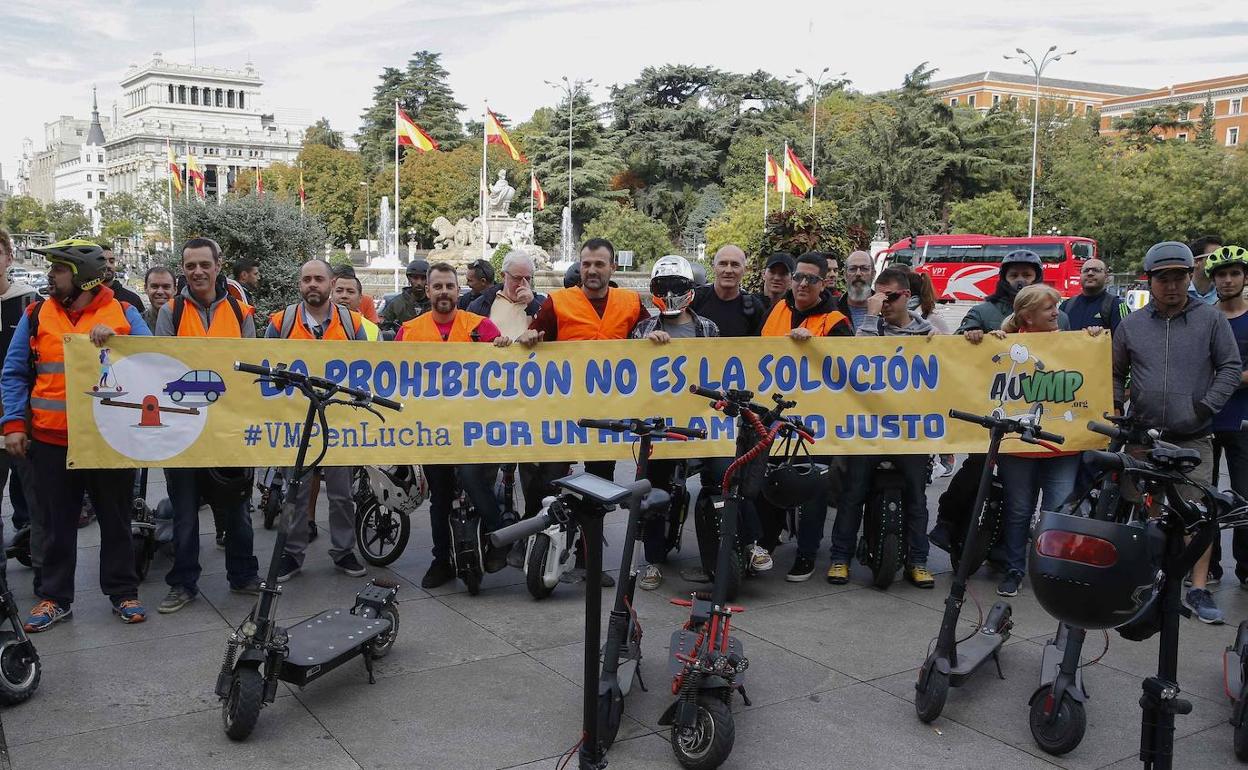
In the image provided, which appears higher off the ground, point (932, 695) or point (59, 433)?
point (59, 433)

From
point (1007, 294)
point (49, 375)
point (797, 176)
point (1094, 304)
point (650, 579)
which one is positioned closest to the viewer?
point (49, 375)

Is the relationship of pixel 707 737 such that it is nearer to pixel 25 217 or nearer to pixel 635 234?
pixel 635 234

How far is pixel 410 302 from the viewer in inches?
403

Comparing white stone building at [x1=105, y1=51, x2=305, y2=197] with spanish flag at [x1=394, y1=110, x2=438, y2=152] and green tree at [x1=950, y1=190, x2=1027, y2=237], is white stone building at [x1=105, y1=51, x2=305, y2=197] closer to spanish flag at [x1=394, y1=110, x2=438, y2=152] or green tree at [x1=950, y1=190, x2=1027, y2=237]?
green tree at [x1=950, y1=190, x2=1027, y2=237]

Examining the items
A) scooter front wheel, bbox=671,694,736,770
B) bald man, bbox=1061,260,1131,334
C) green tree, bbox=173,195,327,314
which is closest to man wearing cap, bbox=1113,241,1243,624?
bald man, bbox=1061,260,1131,334

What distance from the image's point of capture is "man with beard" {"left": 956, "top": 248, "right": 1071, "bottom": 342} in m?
6.96

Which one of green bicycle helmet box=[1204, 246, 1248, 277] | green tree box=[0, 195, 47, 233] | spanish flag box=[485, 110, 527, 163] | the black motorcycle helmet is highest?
green tree box=[0, 195, 47, 233]

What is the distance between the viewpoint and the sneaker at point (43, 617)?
564 centimetres

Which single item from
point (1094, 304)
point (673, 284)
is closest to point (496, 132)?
point (1094, 304)

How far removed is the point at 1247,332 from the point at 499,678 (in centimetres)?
495

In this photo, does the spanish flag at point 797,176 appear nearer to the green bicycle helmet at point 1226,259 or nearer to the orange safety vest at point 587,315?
the green bicycle helmet at point 1226,259

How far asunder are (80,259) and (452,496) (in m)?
2.52

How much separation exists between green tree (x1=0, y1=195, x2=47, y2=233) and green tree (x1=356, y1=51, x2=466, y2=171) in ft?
185

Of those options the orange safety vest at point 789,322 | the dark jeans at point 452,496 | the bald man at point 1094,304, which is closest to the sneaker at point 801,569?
the orange safety vest at point 789,322
